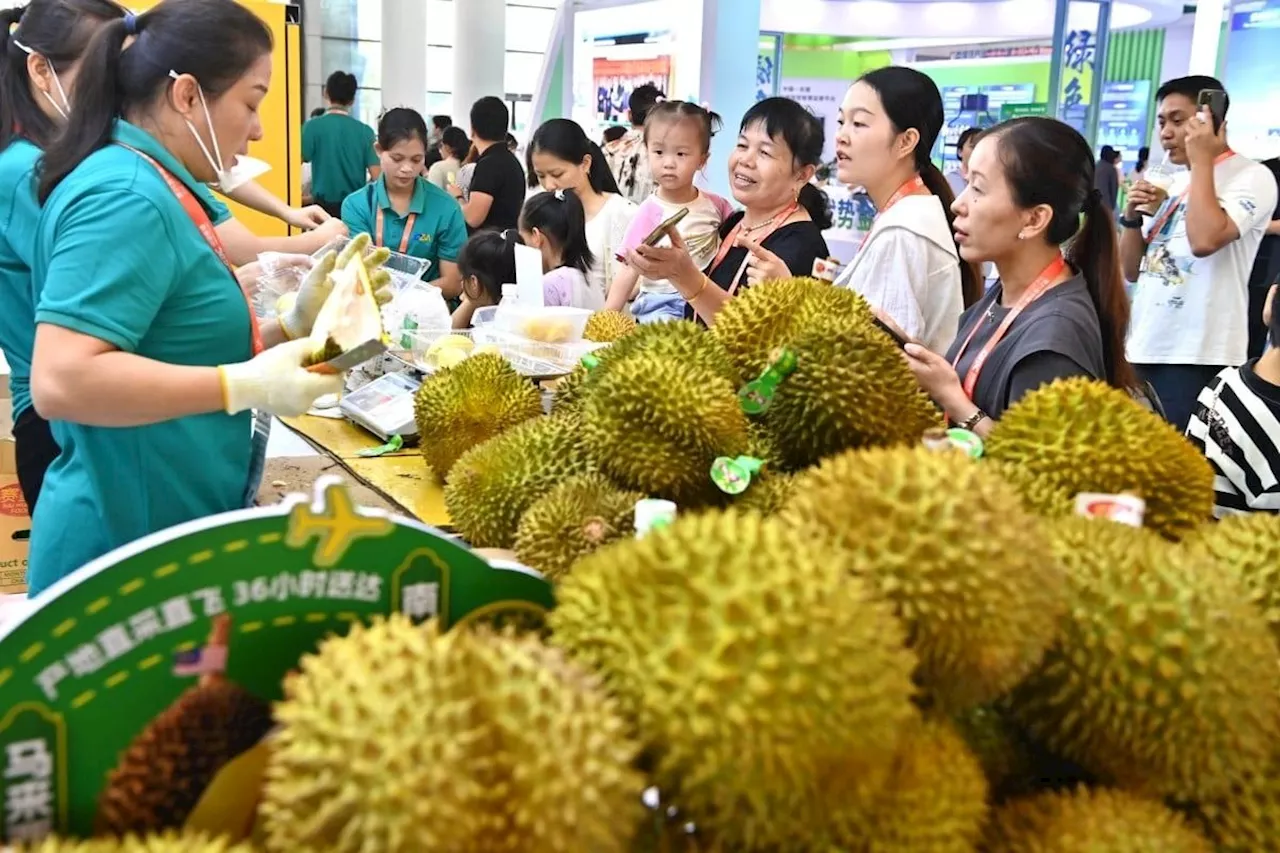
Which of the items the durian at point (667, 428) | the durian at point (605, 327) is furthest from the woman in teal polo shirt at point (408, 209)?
the durian at point (667, 428)

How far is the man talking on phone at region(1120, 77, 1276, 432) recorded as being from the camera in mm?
4258

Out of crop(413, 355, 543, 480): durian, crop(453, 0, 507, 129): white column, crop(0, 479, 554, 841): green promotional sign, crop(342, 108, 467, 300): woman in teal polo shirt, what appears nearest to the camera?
crop(0, 479, 554, 841): green promotional sign

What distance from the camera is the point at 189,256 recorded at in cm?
179

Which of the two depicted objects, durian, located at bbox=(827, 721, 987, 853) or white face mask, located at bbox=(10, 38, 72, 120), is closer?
durian, located at bbox=(827, 721, 987, 853)

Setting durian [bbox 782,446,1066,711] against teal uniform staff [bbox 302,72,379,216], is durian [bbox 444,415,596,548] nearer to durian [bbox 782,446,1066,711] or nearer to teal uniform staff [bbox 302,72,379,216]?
durian [bbox 782,446,1066,711]

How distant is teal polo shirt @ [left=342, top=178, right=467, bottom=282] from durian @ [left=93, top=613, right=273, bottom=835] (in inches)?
178

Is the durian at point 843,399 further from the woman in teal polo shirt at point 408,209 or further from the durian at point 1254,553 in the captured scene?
the woman in teal polo shirt at point 408,209

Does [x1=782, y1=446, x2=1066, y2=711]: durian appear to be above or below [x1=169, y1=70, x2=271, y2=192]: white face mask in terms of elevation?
below

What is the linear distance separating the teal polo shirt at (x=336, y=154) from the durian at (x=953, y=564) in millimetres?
7261

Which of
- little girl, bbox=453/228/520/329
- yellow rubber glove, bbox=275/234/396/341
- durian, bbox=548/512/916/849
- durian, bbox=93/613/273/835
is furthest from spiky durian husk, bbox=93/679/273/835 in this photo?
little girl, bbox=453/228/520/329

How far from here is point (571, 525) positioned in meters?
1.35

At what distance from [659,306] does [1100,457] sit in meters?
3.04

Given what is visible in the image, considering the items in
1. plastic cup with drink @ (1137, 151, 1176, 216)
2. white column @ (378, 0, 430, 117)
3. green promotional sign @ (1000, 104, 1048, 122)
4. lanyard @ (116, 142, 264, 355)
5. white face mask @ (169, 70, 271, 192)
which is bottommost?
lanyard @ (116, 142, 264, 355)

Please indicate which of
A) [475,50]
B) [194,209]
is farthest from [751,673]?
[475,50]
